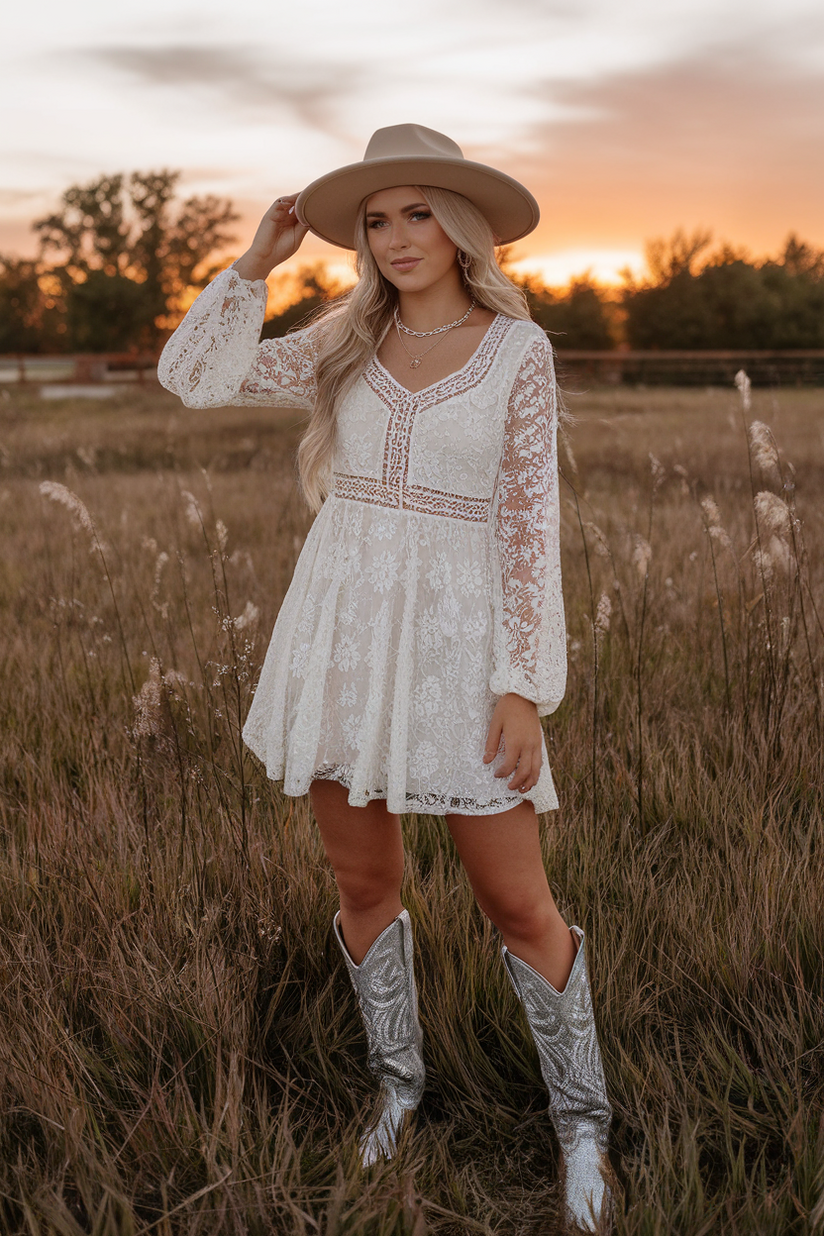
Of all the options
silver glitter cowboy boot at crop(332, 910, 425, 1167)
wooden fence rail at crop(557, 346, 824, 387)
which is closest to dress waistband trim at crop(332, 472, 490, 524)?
silver glitter cowboy boot at crop(332, 910, 425, 1167)

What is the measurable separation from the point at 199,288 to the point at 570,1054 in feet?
166

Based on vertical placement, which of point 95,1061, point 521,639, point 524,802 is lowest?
point 95,1061

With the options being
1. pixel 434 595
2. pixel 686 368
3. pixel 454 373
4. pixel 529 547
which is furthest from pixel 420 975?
pixel 686 368

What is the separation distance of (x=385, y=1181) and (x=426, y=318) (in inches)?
63.1

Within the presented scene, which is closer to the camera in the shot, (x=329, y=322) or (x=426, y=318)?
(x=426, y=318)

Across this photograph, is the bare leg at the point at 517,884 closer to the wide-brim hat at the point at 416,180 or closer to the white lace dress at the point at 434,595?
the white lace dress at the point at 434,595

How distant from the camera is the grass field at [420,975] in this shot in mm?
1678

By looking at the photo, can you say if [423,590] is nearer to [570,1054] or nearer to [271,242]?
[271,242]

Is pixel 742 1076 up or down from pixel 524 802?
down

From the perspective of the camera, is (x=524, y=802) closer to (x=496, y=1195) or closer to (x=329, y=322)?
(x=496, y=1195)

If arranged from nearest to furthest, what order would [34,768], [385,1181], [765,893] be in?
[385,1181], [765,893], [34,768]

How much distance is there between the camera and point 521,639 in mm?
1727

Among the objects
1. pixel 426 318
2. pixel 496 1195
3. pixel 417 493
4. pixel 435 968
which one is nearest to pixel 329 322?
pixel 426 318

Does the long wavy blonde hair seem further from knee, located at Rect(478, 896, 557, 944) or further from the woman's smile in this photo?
knee, located at Rect(478, 896, 557, 944)
